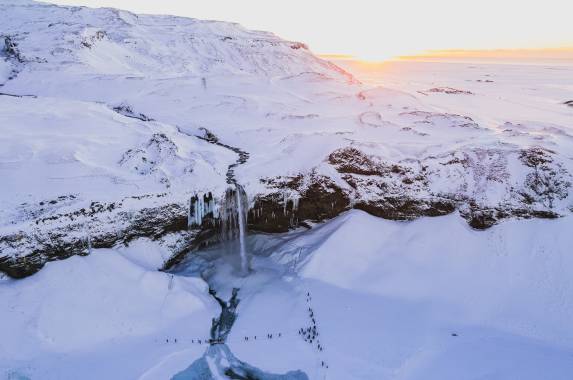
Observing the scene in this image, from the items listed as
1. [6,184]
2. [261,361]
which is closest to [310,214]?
[261,361]

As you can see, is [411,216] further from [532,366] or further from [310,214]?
[532,366]

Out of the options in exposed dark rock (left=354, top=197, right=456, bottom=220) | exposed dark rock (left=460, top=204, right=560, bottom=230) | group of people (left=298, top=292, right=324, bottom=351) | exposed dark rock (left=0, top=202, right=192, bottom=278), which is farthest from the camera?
exposed dark rock (left=354, top=197, right=456, bottom=220)

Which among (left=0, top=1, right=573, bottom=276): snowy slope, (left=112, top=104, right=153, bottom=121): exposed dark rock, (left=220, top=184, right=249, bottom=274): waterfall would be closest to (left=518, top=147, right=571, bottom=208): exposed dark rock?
(left=0, top=1, right=573, bottom=276): snowy slope

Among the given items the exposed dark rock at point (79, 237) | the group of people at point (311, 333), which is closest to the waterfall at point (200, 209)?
the exposed dark rock at point (79, 237)

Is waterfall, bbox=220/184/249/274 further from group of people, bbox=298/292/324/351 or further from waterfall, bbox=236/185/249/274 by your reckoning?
group of people, bbox=298/292/324/351

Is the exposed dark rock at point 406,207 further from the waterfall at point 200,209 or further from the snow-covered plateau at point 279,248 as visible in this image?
the waterfall at point 200,209

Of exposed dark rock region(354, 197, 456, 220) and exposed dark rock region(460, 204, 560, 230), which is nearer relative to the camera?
exposed dark rock region(460, 204, 560, 230)
